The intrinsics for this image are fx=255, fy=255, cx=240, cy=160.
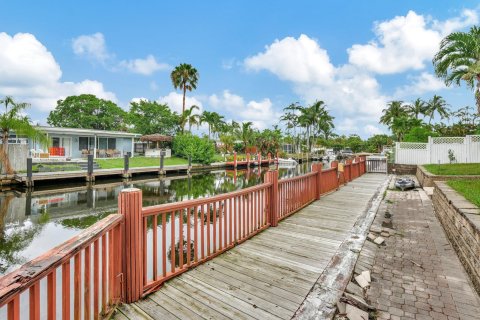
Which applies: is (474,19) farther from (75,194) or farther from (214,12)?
(75,194)

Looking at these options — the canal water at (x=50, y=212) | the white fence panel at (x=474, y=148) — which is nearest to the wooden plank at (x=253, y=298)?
the canal water at (x=50, y=212)

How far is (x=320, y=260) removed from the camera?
3.52 metres

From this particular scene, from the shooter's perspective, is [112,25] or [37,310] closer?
[37,310]

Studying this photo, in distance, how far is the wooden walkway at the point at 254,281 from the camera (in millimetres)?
2360

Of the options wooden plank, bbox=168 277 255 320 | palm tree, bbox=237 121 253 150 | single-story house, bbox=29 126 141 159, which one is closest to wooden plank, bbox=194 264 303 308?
wooden plank, bbox=168 277 255 320

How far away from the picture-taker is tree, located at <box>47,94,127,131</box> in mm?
40562

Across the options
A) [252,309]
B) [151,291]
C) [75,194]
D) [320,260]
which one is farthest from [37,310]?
[75,194]

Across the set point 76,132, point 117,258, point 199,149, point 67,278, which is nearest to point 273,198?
point 117,258

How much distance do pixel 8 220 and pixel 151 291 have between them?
337 inches

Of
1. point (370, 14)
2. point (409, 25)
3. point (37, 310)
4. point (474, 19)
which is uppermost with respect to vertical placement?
point (370, 14)

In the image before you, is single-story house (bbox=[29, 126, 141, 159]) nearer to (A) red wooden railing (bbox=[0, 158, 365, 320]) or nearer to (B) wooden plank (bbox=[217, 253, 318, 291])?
(A) red wooden railing (bbox=[0, 158, 365, 320])

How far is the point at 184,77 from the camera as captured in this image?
32.8m

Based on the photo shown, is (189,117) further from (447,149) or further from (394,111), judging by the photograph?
(394,111)

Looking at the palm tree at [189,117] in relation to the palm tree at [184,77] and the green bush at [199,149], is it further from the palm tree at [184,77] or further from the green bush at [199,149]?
the green bush at [199,149]
